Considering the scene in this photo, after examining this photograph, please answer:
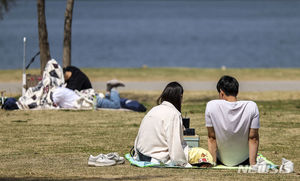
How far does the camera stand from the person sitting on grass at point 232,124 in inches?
303

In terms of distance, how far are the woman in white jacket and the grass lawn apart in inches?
8.3

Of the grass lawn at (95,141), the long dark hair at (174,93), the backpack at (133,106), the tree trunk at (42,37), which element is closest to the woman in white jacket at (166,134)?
the long dark hair at (174,93)

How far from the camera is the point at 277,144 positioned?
10367 mm

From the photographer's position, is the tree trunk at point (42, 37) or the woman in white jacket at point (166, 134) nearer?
the woman in white jacket at point (166, 134)

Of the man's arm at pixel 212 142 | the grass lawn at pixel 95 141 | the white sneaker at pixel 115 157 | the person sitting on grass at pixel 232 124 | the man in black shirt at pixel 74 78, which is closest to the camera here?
the grass lawn at pixel 95 141

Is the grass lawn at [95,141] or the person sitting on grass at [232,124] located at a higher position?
the person sitting on grass at [232,124]

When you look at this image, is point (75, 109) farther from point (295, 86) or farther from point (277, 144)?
point (295, 86)

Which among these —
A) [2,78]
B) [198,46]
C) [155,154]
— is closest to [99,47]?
[198,46]

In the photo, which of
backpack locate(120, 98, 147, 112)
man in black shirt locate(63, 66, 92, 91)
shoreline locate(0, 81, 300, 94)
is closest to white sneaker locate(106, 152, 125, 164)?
backpack locate(120, 98, 147, 112)

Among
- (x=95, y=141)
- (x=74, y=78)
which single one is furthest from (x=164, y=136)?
(x=74, y=78)

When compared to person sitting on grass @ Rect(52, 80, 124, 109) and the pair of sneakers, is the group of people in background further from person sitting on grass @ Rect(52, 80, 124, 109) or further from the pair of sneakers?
person sitting on grass @ Rect(52, 80, 124, 109)

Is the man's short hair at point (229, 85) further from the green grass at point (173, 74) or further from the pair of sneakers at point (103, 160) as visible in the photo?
the green grass at point (173, 74)

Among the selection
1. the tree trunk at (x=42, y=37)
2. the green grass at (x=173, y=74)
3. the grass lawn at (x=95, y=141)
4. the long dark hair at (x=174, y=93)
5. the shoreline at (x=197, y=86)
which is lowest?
the grass lawn at (x=95, y=141)

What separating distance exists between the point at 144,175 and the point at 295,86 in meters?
12.3
